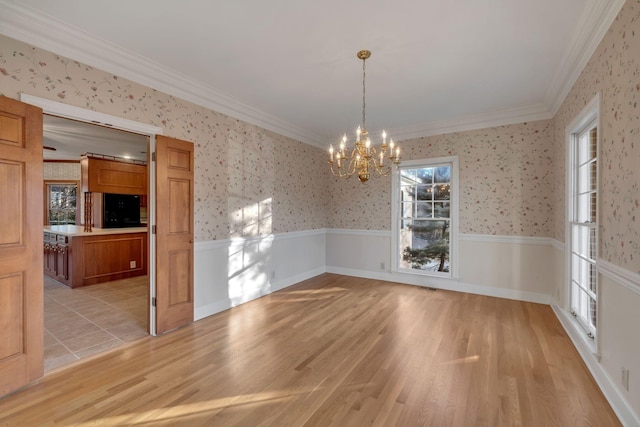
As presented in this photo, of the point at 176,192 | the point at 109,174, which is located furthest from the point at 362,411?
the point at 109,174

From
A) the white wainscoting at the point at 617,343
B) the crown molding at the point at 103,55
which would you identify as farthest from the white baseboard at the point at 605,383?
the crown molding at the point at 103,55

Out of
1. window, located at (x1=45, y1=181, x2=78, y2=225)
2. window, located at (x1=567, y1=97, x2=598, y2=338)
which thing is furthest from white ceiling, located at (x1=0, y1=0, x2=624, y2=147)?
window, located at (x1=45, y1=181, x2=78, y2=225)

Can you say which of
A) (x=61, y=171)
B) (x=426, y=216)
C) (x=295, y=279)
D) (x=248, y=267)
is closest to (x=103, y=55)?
(x=248, y=267)

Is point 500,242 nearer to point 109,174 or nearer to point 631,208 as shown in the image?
point 631,208

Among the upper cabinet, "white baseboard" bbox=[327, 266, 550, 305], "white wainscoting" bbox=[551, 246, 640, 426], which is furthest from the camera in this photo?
the upper cabinet

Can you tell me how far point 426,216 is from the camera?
16.8 feet

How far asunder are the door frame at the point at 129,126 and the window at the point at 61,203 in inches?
276

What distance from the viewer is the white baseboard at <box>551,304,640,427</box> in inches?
70.2

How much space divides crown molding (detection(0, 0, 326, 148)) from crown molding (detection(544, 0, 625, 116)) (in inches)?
141

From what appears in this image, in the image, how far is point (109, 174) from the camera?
6.22m

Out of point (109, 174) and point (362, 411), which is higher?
point (109, 174)

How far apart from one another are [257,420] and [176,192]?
2.44m

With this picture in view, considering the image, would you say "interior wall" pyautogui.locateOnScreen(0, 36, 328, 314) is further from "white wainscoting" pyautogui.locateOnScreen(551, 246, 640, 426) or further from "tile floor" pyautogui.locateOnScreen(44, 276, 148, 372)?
"white wainscoting" pyautogui.locateOnScreen(551, 246, 640, 426)

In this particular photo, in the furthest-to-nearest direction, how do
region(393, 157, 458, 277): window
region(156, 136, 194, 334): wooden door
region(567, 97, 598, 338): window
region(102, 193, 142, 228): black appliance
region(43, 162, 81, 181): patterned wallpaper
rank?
1. region(43, 162, 81, 181): patterned wallpaper
2. region(102, 193, 142, 228): black appliance
3. region(393, 157, 458, 277): window
4. region(156, 136, 194, 334): wooden door
5. region(567, 97, 598, 338): window
